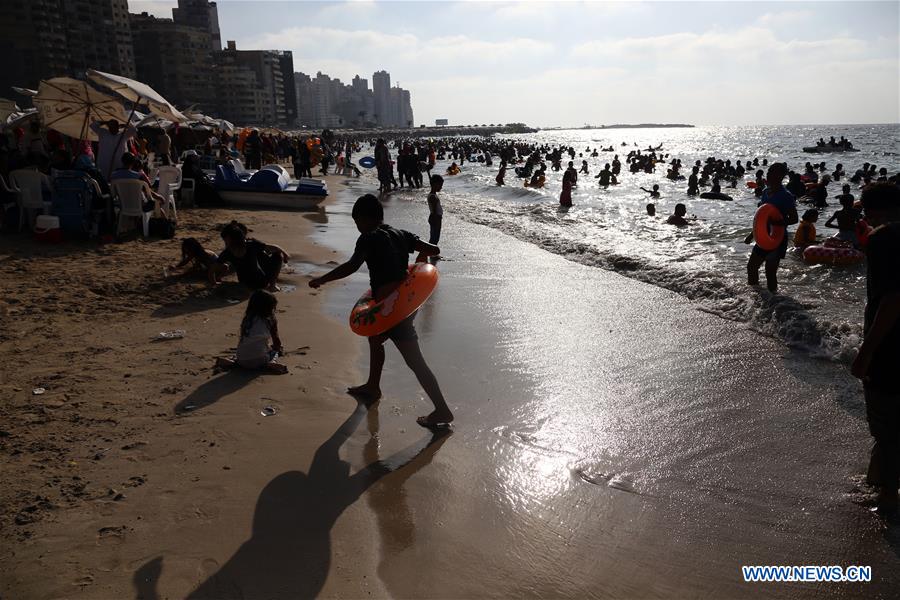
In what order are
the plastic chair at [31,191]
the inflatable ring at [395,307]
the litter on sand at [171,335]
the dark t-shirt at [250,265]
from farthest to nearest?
the plastic chair at [31,191], the dark t-shirt at [250,265], the litter on sand at [171,335], the inflatable ring at [395,307]

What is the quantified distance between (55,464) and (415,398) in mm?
2219

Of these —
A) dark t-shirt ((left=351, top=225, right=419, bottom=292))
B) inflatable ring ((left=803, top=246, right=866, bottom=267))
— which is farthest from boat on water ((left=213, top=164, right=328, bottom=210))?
dark t-shirt ((left=351, top=225, right=419, bottom=292))

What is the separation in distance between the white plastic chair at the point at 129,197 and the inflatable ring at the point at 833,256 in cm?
1042

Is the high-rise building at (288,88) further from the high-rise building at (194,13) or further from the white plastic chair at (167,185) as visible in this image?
the white plastic chair at (167,185)

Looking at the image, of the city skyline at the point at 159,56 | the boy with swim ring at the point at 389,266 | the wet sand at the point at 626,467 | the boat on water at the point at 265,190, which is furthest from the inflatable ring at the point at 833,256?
the city skyline at the point at 159,56

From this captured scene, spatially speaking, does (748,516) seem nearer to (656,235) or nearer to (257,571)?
(257,571)

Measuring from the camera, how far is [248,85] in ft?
357

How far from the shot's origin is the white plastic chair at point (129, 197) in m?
8.11

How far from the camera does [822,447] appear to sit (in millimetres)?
3609

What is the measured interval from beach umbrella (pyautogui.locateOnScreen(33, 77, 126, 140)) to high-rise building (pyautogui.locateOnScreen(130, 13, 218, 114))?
309 ft

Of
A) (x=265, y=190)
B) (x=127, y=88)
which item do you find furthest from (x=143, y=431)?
(x=265, y=190)

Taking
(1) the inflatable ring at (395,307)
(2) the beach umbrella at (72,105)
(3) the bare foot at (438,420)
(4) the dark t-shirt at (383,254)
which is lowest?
(3) the bare foot at (438,420)

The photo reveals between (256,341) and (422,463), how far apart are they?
1.82 m

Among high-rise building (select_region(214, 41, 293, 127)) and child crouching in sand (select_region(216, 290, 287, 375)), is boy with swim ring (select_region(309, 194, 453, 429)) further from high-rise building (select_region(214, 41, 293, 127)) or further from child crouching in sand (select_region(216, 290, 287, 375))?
high-rise building (select_region(214, 41, 293, 127))
